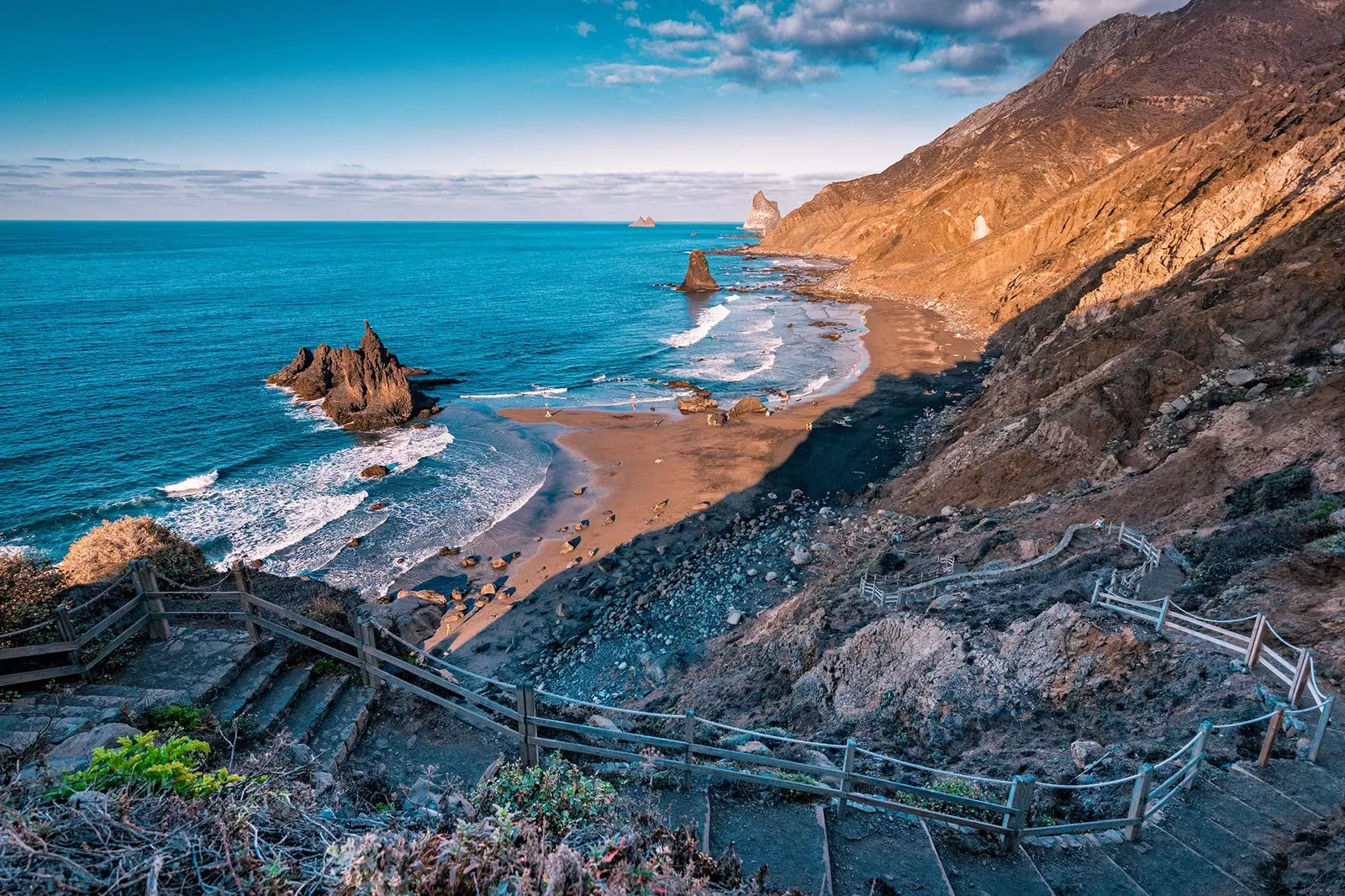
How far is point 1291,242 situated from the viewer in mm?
25047

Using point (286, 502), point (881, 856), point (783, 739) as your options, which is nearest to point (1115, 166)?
point (286, 502)

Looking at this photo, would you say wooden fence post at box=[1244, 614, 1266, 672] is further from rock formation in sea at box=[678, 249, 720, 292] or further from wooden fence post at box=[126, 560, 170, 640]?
rock formation in sea at box=[678, 249, 720, 292]

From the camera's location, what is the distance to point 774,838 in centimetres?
540

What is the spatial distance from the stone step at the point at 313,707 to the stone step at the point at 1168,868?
767 centimetres

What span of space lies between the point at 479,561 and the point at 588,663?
757 cm

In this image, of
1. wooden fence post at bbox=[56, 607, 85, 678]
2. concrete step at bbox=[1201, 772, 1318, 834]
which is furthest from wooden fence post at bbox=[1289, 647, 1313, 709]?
wooden fence post at bbox=[56, 607, 85, 678]

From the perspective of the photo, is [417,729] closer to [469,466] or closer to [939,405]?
[469,466]

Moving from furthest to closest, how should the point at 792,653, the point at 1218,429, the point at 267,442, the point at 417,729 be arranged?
1. the point at 267,442
2. the point at 1218,429
3. the point at 792,653
4. the point at 417,729

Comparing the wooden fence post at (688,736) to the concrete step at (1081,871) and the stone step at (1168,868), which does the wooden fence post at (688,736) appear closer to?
the concrete step at (1081,871)

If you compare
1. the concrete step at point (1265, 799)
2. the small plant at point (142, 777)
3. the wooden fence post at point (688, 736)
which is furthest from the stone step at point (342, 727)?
the concrete step at point (1265, 799)

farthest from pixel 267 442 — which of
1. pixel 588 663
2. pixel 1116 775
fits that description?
pixel 1116 775

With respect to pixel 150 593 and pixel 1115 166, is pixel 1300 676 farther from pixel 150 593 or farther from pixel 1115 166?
pixel 1115 166

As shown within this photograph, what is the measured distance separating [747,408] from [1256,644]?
3043 cm

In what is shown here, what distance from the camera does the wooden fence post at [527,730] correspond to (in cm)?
613
